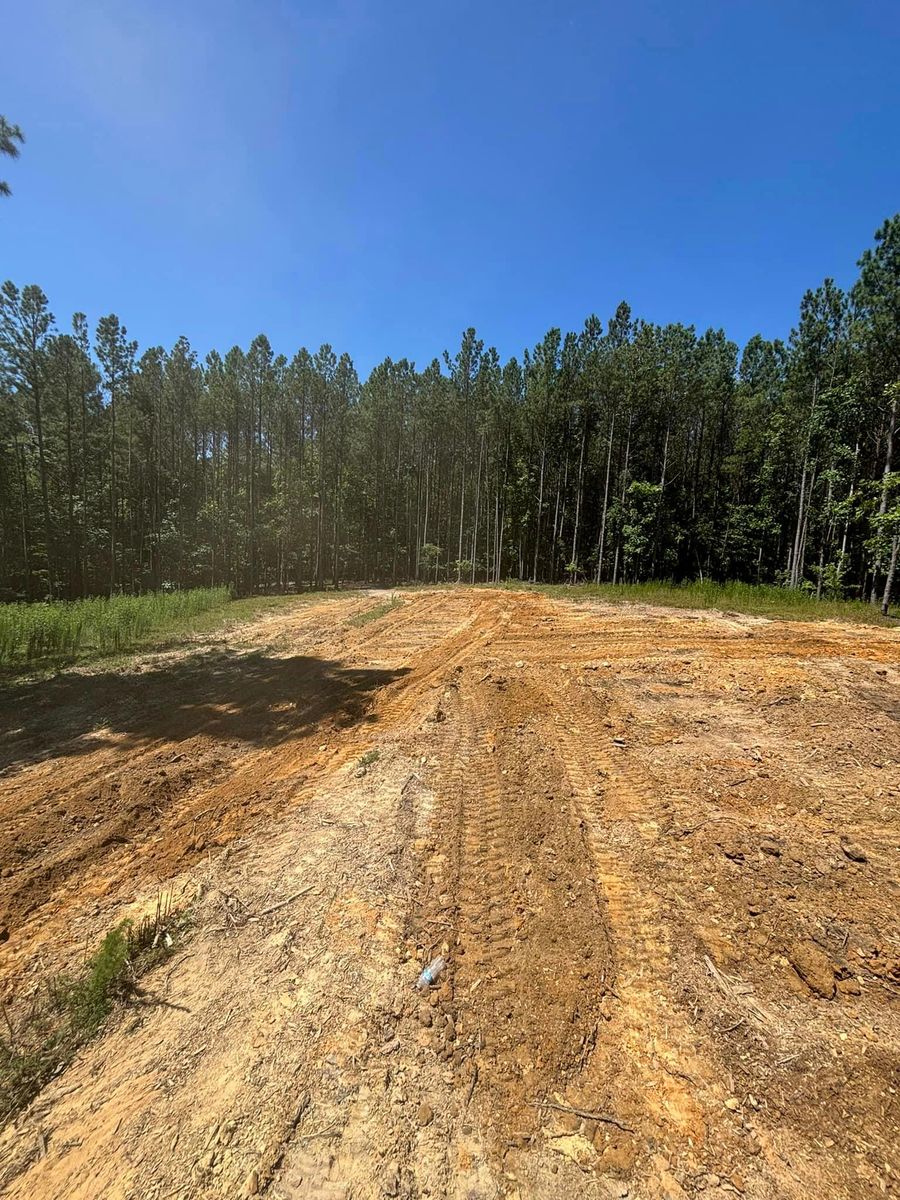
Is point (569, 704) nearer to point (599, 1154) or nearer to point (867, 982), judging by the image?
point (867, 982)

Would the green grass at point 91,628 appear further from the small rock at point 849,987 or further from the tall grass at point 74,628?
the small rock at point 849,987

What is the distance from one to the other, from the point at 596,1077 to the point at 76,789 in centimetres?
415

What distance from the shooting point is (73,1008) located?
6.90 feet

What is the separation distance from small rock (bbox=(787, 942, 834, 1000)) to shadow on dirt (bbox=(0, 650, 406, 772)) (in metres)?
4.06

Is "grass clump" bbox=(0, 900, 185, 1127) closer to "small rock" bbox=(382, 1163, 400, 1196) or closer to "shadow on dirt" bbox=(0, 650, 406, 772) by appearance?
"small rock" bbox=(382, 1163, 400, 1196)

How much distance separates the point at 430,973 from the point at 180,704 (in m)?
4.89

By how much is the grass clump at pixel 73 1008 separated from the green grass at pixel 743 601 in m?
12.0

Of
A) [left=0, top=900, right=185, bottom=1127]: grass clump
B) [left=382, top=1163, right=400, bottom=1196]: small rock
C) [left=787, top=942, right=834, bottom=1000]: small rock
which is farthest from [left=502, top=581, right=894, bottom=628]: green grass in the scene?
[left=0, top=900, right=185, bottom=1127]: grass clump

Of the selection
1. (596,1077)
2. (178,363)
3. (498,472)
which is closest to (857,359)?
(498,472)

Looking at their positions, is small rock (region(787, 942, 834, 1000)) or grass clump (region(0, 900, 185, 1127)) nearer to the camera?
grass clump (region(0, 900, 185, 1127))

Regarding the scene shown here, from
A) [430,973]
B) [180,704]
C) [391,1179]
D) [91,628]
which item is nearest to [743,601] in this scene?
[180,704]

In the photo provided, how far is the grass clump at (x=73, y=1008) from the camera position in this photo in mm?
1845

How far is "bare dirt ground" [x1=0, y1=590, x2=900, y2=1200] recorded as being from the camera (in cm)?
162

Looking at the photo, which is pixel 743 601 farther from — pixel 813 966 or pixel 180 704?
pixel 180 704
